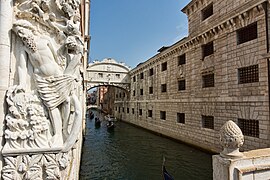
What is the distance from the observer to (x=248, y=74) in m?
7.56

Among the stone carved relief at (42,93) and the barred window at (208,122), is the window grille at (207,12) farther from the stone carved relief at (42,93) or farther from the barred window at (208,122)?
the stone carved relief at (42,93)

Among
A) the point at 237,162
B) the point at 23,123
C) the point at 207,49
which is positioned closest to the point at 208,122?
the point at 207,49

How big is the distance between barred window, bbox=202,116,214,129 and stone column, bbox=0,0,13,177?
972 cm

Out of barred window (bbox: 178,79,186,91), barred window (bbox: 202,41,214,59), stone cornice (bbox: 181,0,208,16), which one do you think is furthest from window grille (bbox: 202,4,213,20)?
A: barred window (bbox: 178,79,186,91)

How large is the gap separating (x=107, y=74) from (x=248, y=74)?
16.9m

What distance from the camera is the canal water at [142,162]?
7.09m

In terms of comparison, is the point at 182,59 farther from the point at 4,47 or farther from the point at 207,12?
the point at 4,47

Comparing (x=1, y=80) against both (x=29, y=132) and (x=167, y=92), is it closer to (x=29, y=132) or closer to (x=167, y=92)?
(x=29, y=132)

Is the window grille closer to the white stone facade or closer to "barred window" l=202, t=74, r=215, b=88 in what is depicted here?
the white stone facade

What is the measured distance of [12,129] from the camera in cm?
169

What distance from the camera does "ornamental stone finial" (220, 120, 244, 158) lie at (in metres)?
2.40

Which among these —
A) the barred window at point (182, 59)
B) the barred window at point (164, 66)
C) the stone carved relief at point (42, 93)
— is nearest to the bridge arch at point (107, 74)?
the barred window at point (164, 66)

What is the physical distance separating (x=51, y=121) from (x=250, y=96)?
7886mm

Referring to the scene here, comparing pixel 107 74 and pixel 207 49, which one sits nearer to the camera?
pixel 207 49
